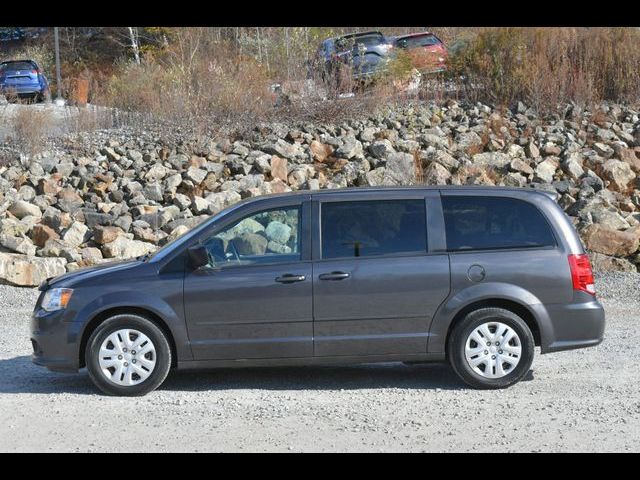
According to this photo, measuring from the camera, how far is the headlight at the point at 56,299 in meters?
8.23

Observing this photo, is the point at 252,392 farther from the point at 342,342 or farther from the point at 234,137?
the point at 234,137

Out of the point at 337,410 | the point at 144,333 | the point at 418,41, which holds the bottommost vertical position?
the point at 337,410

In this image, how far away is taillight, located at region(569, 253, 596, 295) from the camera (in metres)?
8.27

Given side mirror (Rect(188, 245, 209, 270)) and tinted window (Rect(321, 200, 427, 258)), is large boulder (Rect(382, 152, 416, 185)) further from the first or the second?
side mirror (Rect(188, 245, 209, 270))

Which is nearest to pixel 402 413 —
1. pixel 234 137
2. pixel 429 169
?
pixel 429 169

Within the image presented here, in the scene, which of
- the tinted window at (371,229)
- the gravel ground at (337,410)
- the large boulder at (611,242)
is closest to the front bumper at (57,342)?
the gravel ground at (337,410)

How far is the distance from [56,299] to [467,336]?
3440 millimetres

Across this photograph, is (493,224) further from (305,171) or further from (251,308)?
(305,171)

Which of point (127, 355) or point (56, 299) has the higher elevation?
point (56, 299)

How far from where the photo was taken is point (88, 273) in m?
8.45

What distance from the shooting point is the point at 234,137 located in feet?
71.8

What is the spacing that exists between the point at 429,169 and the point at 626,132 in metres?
6.06

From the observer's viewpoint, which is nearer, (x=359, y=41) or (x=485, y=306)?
(x=485, y=306)

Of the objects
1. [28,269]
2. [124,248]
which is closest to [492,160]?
[124,248]
